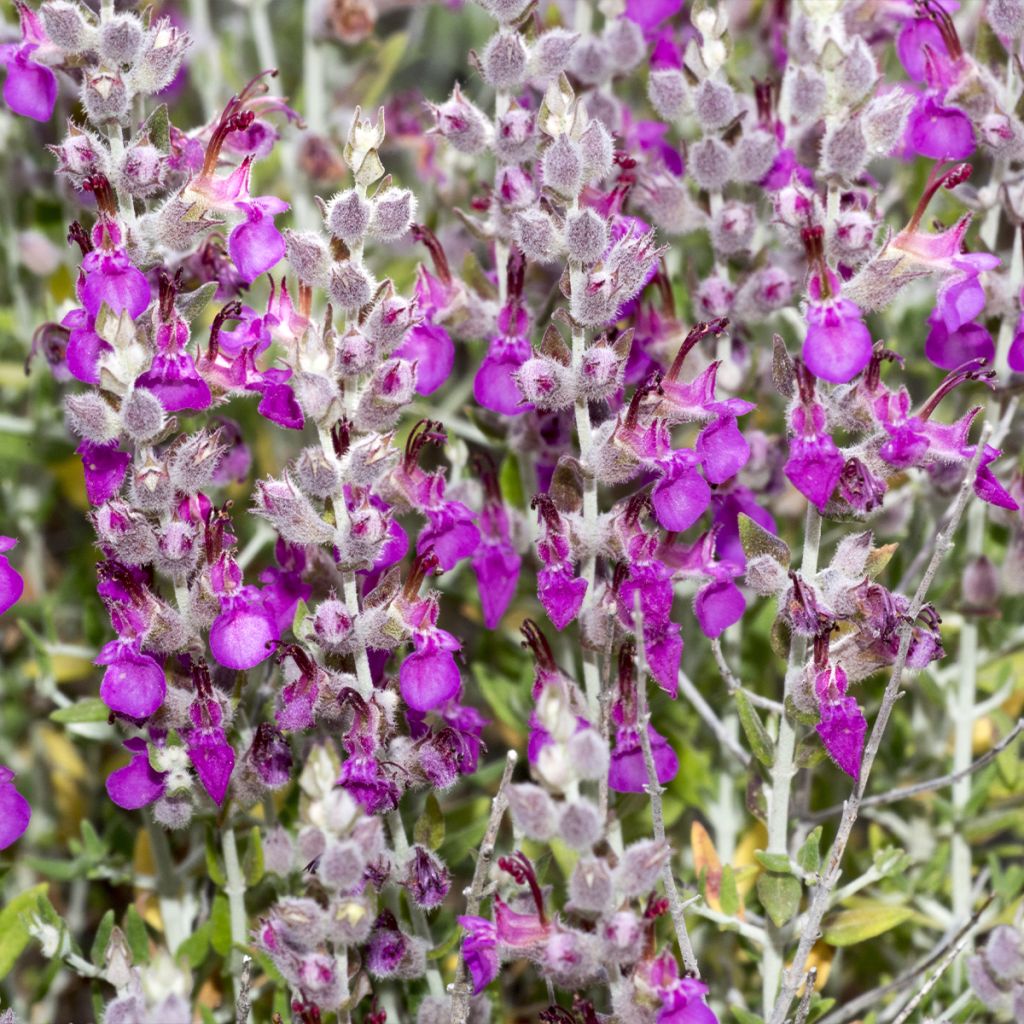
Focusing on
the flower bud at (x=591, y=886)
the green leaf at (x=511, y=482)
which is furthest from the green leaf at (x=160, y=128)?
the flower bud at (x=591, y=886)

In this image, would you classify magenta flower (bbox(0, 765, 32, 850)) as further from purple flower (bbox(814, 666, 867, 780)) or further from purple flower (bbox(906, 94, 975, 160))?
purple flower (bbox(906, 94, 975, 160))

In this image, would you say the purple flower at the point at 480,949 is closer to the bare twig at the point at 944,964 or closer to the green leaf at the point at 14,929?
the bare twig at the point at 944,964

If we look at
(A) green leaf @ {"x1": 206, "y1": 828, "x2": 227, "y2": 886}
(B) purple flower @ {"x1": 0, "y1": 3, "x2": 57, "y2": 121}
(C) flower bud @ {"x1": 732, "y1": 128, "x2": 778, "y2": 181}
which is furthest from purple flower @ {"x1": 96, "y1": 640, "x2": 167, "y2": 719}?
(C) flower bud @ {"x1": 732, "y1": 128, "x2": 778, "y2": 181}

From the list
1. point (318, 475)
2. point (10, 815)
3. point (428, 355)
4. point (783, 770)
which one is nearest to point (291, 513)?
point (318, 475)

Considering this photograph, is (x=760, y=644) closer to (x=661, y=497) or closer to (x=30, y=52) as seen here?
(x=661, y=497)

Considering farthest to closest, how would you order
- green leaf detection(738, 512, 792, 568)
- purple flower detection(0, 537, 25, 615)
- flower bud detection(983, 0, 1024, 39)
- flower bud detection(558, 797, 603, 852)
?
flower bud detection(983, 0, 1024, 39) → green leaf detection(738, 512, 792, 568) → purple flower detection(0, 537, 25, 615) → flower bud detection(558, 797, 603, 852)

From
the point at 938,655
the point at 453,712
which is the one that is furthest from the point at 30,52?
the point at 938,655
